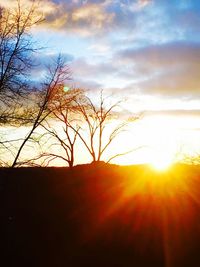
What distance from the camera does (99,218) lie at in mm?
19578

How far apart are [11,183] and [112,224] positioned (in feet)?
17.2

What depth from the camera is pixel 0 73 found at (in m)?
21.4

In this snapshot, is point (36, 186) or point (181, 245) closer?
point (181, 245)

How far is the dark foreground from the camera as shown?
17.4 m

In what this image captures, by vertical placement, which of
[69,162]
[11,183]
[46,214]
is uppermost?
[69,162]

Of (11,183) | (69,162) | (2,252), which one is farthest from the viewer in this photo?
(69,162)

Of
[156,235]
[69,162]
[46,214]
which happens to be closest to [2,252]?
[46,214]

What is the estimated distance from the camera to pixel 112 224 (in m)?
19.3

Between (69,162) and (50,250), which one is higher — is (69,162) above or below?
above

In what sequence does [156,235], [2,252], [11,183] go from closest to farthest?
1. [2,252]
2. [156,235]
3. [11,183]

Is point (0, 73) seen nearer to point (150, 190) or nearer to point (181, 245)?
point (150, 190)

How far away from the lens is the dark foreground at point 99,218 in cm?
1738

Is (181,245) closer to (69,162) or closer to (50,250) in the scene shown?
(50,250)

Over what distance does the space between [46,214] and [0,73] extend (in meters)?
6.32
